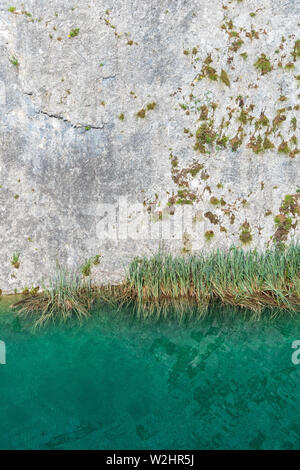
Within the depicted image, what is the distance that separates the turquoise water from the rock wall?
2.41 meters

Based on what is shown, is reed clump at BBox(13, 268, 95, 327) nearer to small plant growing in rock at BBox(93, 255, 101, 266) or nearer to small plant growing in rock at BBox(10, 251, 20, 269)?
small plant growing in rock at BBox(93, 255, 101, 266)

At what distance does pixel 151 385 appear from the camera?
21.3ft

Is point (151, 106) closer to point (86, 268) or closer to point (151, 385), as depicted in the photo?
point (86, 268)

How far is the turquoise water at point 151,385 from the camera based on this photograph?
5289mm

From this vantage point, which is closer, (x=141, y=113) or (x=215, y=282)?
(x=215, y=282)

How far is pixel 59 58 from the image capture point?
10.1 m

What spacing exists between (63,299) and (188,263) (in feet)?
9.99

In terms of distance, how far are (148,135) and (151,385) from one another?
20.9ft

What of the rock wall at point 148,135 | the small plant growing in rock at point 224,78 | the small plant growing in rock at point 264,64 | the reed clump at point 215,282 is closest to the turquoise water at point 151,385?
the reed clump at point 215,282

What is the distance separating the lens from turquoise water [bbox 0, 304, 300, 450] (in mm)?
5289

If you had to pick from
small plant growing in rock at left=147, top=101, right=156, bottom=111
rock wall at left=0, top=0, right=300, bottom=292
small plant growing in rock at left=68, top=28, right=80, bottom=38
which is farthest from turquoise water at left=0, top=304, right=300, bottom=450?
small plant growing in rock at left=68, top=28, right=80, bottom=38

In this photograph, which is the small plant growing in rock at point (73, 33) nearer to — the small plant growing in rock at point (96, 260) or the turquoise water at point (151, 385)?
the small plant growing in rock at point (96, 260)

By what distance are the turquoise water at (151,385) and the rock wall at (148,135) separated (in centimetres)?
241

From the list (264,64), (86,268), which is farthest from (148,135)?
(86,268)
